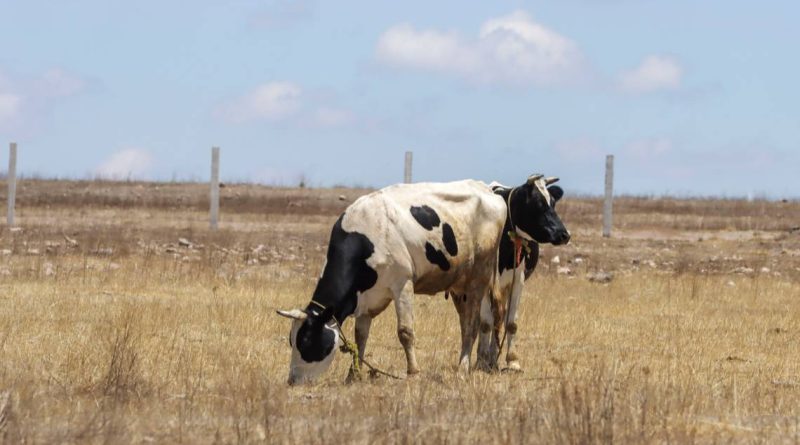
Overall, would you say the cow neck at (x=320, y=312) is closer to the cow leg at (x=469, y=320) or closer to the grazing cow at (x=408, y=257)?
the grazing cow at (x=408, y=257)

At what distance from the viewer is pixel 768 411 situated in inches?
389

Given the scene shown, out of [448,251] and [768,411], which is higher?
[448,251]

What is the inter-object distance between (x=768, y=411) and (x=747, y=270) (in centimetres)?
1676

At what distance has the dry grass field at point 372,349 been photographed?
28.6 ft

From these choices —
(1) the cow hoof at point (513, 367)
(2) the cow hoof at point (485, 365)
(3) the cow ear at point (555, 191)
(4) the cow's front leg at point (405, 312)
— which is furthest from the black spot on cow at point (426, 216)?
(3) the cow ear at point (555, 191)

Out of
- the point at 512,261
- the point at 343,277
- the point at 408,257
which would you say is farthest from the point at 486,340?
the point at 343,277

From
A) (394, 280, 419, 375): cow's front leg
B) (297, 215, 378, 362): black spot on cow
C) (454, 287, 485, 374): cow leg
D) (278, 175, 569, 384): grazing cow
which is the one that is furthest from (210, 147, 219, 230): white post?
(297, 215, 378, 362): black spot on cow

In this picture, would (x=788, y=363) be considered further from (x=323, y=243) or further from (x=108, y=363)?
(x=323, y=243)

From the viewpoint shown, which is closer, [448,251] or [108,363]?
[108,363]

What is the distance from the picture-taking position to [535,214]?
42.7ft

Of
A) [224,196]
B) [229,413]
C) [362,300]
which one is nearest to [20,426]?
[229,413]

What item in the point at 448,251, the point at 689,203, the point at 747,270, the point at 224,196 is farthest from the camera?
the point at 689,203

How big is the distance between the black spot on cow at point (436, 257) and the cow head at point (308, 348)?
138cm

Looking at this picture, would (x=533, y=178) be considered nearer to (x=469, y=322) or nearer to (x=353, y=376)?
(x=469, y=322)
